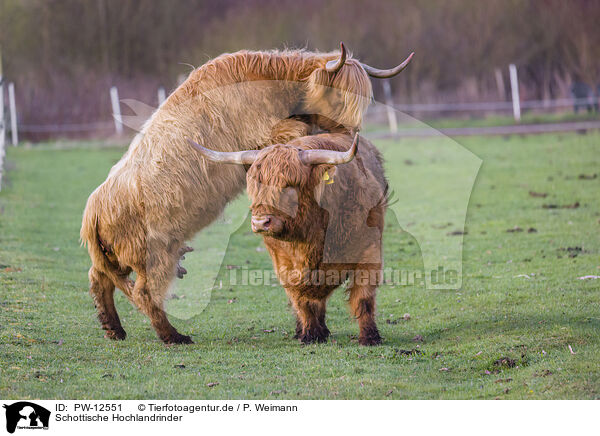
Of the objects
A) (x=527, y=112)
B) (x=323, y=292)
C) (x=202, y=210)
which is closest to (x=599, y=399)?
(x=323, y=292)

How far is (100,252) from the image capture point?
239 inches

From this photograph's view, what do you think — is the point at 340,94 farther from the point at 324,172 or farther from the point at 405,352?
the point at 405,352

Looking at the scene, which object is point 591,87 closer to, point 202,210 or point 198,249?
point 198,249

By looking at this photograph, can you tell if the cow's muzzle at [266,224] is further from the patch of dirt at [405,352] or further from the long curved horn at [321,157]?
the patch of dirt at [405,352]

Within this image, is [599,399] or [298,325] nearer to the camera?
[599,399]

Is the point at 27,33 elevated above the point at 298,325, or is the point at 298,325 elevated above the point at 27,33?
the point at 27,33

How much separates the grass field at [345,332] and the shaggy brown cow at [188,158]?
584 millimetres

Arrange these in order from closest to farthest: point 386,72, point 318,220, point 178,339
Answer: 1. point 318,220
2. point 178,339
3. point 386,72

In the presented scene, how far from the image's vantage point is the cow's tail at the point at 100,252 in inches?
238

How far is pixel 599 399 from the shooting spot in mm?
4336

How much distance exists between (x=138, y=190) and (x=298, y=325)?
1.78 meters

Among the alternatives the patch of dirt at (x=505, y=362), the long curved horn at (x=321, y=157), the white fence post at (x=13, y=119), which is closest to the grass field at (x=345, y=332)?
the patch of dirt at (x=505, y=362)
